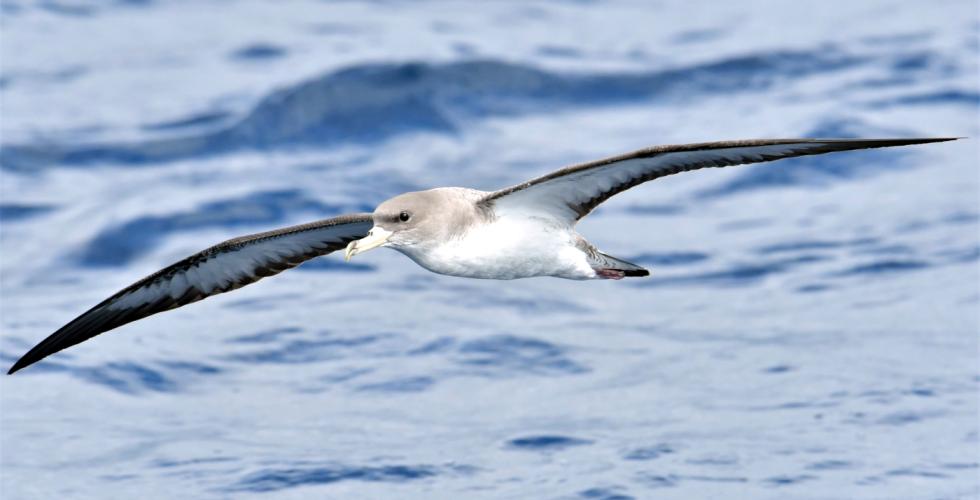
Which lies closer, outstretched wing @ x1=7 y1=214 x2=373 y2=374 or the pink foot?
the pink foot

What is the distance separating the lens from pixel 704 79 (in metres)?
24.7

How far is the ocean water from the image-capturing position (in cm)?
1412

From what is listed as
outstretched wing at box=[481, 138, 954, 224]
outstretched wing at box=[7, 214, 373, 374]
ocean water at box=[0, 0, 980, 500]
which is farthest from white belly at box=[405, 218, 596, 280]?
ocean water at box=[0, 0, 980, 500]

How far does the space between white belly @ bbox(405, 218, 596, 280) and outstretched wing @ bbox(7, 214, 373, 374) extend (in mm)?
1020

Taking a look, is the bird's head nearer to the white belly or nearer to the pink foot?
the white belly

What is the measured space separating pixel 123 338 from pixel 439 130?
298 inches

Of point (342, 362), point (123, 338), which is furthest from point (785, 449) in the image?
point (123, 338)

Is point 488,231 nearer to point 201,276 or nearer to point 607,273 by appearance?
point 607,273

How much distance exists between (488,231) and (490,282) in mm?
7898

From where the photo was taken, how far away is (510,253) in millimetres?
10320

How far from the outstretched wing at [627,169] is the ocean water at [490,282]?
3.59 metres

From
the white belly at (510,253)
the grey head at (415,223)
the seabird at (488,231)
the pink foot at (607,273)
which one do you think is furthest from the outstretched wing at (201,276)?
the pink foot at (607,273)

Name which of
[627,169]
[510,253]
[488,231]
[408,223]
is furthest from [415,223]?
[627,169]

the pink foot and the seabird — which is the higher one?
the seabird
